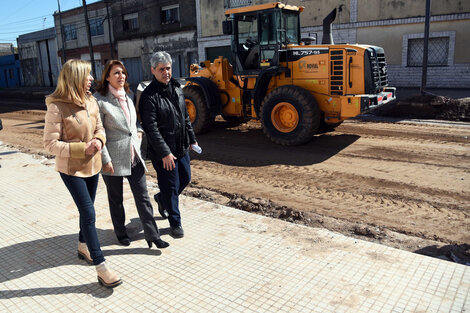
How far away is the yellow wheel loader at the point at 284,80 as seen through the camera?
28.5ft

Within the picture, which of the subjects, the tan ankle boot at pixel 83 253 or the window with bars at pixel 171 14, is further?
the window with bars at pixel 171 14

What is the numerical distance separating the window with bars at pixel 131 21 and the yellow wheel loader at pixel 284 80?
22994mm

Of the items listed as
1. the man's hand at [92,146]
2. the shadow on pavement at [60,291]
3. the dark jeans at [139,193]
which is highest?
the man's hand at [92,146]

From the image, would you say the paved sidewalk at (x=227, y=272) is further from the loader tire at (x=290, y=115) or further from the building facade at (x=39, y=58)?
the building facade at (x=39, y=58)

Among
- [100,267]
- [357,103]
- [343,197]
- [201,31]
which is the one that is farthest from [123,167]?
[201,31]

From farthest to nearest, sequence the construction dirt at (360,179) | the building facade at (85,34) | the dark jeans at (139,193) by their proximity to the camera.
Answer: the building facade at (85,34), the construction dirt at (360,179), the dark jeans at (139,193)

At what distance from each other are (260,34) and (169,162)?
6.18 metres

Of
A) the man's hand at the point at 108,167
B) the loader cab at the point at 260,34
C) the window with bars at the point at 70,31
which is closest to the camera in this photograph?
the man's hand at the point at 108,167

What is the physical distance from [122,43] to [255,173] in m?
28.4

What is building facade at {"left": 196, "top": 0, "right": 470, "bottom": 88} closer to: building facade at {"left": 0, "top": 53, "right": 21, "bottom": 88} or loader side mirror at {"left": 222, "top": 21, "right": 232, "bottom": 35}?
loader side mirror at {"left": 222, "top": 21, "right": 232, "bottom": 35}

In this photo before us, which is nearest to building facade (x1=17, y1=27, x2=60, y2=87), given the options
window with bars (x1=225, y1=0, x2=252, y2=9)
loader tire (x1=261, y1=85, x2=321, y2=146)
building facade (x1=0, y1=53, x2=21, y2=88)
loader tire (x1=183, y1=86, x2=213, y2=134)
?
building facade (x1=0, y1=53, x2=21, y2=88)

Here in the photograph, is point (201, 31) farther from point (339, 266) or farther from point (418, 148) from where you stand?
point (339, 266)

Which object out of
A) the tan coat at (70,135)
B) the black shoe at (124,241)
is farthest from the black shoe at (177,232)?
the tan coat at (70,135)

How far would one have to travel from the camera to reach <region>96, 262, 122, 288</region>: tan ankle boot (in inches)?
142
